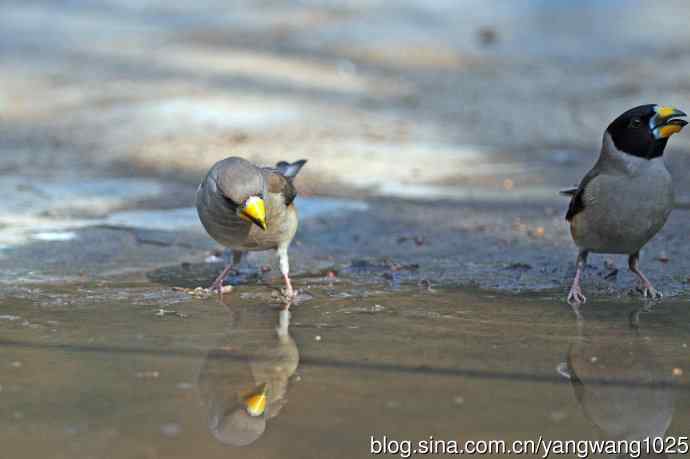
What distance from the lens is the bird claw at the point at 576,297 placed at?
6301 mm

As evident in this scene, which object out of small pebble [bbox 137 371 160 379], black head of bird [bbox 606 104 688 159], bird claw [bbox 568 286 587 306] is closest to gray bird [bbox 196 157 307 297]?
small pebble [bbox 137 371 160 379]

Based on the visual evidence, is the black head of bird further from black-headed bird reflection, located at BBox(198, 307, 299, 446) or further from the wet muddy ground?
black-headed bird reflection, located at BBox(198, 307, 299, 446)

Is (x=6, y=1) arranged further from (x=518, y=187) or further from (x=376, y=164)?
(x=518, y=187)

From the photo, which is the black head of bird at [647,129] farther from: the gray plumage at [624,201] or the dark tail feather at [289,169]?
the dark tail feather at [289,169]

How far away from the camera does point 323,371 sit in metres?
4.82

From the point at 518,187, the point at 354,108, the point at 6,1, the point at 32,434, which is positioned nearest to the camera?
the point at 32,434

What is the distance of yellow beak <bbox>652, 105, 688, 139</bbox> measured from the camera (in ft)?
20.3

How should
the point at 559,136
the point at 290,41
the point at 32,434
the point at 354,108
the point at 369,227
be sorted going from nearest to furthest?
the point at 32,434, the point at 369,227, the point at 559,136, the point at 354,108, the point at 290,41

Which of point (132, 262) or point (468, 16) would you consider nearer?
point (132, 262)

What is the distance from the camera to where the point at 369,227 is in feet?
28.1

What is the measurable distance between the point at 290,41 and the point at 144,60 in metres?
3.00

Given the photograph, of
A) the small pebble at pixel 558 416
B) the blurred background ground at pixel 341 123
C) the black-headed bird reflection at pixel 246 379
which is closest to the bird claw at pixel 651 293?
the blurred background ground at pixel 341 123

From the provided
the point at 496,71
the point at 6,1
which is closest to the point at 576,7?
the point at 496,71

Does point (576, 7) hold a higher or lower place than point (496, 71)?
higher
